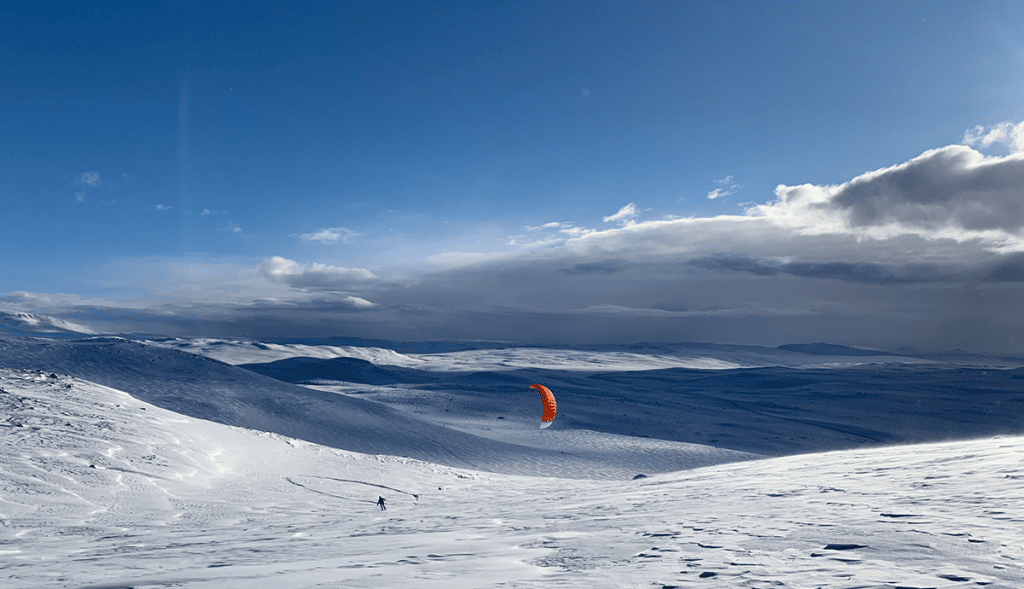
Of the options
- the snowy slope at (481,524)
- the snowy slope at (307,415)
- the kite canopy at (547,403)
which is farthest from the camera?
the kite canopy at (547,403)

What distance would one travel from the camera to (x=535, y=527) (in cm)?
737

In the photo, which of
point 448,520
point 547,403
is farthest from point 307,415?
point 448,520

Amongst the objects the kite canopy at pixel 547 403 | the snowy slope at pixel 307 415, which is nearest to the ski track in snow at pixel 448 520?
the snowy slope at pixel 307 415

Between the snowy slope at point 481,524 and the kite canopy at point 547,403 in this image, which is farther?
the kite canopy at point 547,403

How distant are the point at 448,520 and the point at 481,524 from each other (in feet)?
3.54

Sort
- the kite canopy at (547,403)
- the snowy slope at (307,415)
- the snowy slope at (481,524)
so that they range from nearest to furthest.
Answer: the snowy slope at (481,524)
the snowy slope at (307,415)
the kite canopy at (547,403)

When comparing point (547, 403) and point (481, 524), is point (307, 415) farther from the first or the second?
point (481, 524)

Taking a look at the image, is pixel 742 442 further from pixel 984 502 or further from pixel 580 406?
pixel 984 502

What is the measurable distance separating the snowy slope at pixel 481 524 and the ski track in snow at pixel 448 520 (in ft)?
0.12

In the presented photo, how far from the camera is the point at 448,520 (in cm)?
903

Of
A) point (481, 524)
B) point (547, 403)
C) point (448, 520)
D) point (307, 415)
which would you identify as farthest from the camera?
point (547, 403)

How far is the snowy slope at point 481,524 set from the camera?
4.65m

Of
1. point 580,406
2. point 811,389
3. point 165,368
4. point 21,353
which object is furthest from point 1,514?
point 811,389

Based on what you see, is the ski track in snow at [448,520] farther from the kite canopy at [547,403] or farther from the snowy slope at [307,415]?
the kite canopy at [547,403]
